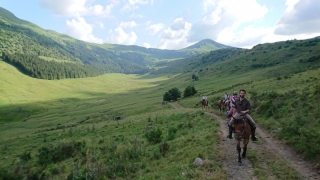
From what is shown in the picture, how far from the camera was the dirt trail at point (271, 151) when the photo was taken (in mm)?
12836

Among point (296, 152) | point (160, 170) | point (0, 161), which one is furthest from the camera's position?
point (0, 161)

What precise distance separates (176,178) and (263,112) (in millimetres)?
19885

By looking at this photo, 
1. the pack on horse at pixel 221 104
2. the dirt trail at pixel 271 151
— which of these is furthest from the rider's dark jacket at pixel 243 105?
the pack on horse at pixel 221 104

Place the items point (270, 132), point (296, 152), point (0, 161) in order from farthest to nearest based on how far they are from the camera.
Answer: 1. point (0, 161)
2. point (270, 132)
3. point (296, 152)

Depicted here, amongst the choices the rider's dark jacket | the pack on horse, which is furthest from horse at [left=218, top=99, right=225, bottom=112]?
the rider's dark jacket

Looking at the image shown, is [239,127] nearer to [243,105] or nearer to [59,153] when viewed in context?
[243,105]

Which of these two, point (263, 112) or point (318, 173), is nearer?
point (318, 173)

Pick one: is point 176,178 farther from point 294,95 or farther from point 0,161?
point 0,161

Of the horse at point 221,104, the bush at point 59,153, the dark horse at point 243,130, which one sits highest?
the dark horse at point 243,130

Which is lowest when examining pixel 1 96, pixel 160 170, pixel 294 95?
pixel 1 96

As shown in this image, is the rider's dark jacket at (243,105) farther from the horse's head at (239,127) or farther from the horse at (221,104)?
the horse at (221,104)

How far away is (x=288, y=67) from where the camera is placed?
92062 millimetres

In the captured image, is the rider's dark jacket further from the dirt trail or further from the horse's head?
the dirt trail

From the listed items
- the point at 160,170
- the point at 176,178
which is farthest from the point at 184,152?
the point at 176,178
